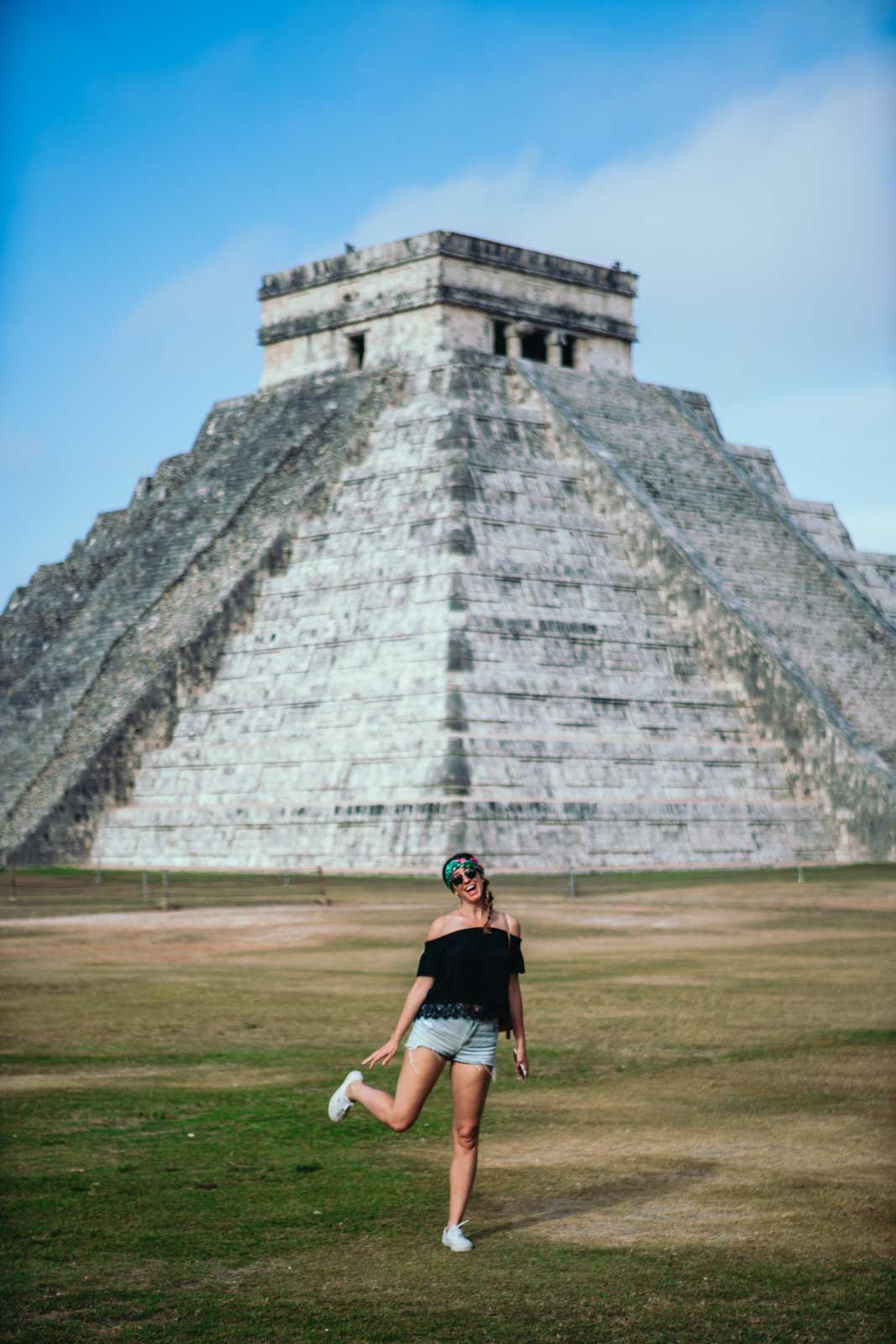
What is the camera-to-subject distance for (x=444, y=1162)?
816 cm

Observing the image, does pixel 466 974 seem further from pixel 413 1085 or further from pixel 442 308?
pixel 442 308

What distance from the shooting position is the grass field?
231 inches

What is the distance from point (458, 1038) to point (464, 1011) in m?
0.10

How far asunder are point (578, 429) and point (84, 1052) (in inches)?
1036

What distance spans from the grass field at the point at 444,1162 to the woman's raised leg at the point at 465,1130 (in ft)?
0.68

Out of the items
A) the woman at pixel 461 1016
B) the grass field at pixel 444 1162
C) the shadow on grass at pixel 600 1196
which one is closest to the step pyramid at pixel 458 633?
the grass field at pixel 444 1162

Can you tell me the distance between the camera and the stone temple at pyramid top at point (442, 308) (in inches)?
1481

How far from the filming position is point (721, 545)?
3616 centimetres

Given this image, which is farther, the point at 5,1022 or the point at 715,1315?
the point at 5,1022

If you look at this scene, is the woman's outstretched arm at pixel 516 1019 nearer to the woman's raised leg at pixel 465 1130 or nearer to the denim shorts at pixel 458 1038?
the denim shorts at pixel 458 1038

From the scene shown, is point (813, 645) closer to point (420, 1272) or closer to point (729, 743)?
point (729, 743)

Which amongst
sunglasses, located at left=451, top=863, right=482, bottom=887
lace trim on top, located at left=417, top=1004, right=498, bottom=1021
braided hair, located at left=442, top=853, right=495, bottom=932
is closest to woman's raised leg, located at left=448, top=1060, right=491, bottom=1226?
lace trim on top, located at left=417, top=1004, right=498, bottom=1021

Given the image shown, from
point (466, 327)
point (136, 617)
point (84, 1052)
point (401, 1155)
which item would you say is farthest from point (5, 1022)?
point (466, 327)

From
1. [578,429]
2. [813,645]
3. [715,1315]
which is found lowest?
[715,1315]
